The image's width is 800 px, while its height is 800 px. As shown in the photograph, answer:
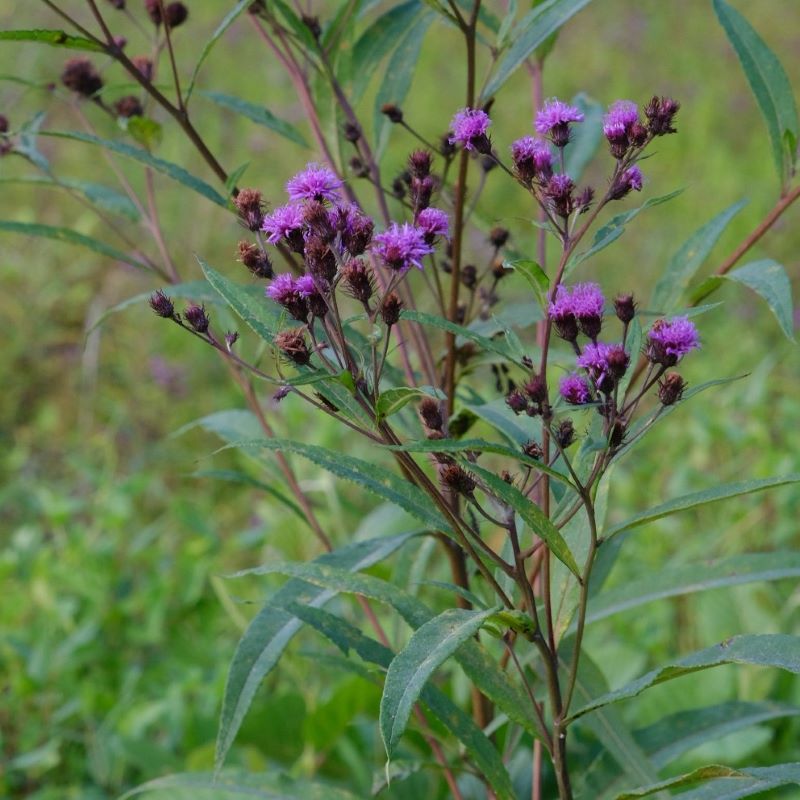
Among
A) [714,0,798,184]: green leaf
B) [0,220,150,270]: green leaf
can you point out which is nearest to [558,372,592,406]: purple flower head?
[714,0,798,184]: green leaf

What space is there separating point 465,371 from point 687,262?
1.09ft

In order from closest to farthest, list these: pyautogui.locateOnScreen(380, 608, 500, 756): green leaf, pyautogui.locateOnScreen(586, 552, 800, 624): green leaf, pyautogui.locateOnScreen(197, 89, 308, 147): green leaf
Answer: pyautogui.locateOnScreen(380, 608, 500, 756): green leaf, pyautogui.locateOnScreen(586, 552, 800, 624): green leaf, pyautogui.locateOnScreen(197, 89, 308, 147): green leaf

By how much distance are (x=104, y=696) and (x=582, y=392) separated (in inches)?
61.9

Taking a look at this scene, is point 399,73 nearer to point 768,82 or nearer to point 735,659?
point 768,82

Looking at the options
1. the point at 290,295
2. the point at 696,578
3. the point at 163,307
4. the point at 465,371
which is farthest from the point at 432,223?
the point at 696,578

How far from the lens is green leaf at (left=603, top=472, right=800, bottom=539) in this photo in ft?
3.27

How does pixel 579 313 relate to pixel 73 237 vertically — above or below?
below

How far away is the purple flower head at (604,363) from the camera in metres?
0.99

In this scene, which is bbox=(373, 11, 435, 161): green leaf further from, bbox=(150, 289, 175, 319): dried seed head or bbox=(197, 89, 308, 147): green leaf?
bbox=(150, 289, 175, 319): dried seed head

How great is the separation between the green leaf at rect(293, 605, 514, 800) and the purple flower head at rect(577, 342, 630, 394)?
0.46 metres

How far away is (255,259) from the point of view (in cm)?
107

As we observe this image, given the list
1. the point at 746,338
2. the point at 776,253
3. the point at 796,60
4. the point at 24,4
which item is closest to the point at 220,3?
the point at 24,4

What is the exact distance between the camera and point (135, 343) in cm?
419

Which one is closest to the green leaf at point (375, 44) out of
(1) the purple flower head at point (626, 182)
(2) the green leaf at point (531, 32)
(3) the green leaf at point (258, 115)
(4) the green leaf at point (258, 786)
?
(3) the green leaf at point (258, 115)
